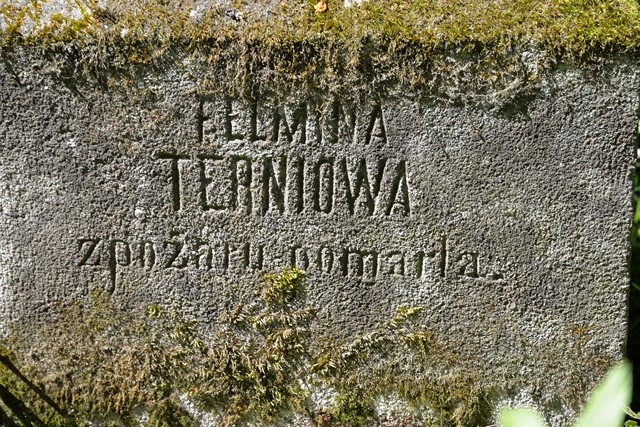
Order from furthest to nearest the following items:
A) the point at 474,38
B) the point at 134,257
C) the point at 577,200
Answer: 1. the point at 134,257
2. the point at 577,200
3. the point at 474,38

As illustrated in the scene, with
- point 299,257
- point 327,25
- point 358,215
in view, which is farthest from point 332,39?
point 299,257

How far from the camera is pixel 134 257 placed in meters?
2.28

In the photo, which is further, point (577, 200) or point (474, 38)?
point (577, 200)

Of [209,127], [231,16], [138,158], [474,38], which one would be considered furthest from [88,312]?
[474,38]

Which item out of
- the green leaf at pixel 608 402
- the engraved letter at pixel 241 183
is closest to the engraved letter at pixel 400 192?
the engraved letter at pixel 241 183

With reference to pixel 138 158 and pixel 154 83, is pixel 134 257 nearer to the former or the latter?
pixel 138 158

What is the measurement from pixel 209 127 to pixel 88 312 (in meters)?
0.79

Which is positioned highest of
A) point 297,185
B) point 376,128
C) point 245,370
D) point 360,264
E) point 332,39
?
point 332,39

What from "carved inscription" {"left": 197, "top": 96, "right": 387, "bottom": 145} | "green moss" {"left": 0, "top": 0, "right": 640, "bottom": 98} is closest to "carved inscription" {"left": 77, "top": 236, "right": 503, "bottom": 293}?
"carved inscription" {"left": 197, "top": 96, "right": 387, "bottom": 145}

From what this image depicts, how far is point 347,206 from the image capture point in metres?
2.20

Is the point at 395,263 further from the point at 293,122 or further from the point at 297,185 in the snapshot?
the point at 293,122

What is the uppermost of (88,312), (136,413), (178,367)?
(88,312)

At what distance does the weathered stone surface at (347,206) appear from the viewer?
6.87 ft

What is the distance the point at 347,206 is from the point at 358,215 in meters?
0.05
